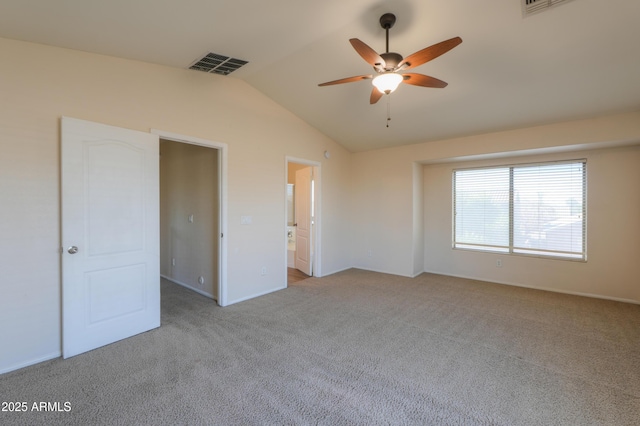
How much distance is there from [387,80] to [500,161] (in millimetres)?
3740

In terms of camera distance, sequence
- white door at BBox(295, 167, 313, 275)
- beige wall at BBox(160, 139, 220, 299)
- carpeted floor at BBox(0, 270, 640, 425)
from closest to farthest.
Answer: carpeted floor at BBox(0, 270, 640, 425)
beige wall at BBox(160, 139, 220, 299)
white door at BBox(295, 167, 313, 275)

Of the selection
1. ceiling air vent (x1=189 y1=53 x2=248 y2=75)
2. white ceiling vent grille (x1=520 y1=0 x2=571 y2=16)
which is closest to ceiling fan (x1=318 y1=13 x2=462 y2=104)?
white ceiling vent grille (x1=520 y1=0 x2=571 y2=16)

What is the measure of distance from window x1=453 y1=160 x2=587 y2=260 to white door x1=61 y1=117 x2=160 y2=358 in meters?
5.17

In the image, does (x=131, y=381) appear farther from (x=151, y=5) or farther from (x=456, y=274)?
(x=456, y=274)

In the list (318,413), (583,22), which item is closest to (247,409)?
(318,413)

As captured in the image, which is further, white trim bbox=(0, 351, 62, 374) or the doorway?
the doorway

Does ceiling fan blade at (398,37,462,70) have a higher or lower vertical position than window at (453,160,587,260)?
higher

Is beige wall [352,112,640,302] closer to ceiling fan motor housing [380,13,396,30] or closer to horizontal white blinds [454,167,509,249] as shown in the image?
horizontal white blinds [454,167,509,249]

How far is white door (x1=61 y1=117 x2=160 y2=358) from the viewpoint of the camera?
2.61 metres

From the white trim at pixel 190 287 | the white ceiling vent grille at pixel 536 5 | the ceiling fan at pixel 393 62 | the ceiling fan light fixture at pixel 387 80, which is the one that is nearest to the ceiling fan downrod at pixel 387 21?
the ceiling fan at pixel 393 62

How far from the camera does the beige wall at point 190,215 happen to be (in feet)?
14.0

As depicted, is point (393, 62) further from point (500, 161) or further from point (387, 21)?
point (500, 161)

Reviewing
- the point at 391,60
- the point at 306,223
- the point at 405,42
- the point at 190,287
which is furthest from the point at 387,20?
the point at 190,287

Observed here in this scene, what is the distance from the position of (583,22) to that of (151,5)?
360cm
